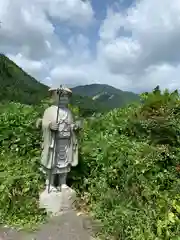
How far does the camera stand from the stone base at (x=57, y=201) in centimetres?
606

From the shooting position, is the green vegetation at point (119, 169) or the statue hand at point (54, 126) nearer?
the green vegetation at point (119, 169)

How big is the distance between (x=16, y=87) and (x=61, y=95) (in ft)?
38.2

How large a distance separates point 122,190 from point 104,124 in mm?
2631

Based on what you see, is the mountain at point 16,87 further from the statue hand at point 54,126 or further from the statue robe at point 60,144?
the statue hand at point 54,126

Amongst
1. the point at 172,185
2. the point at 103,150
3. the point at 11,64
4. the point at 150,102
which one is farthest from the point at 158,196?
the point at 11,64

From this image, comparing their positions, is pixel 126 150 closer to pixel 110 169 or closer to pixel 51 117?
pixel 110 169

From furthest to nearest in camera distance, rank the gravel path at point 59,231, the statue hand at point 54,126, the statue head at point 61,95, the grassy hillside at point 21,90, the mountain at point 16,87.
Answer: the mountain at point 16,87, the grassy hillside at point 21,90, the statue head at point 61,95, the statue hand at point 54,126, the gravel path at point 59,231

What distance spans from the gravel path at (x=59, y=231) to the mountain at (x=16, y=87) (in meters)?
6.78

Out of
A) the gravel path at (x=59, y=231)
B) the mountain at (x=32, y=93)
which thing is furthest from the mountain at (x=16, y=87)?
the gravel path at (x=59, y=231)

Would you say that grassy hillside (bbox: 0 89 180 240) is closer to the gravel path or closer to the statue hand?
the gravel path

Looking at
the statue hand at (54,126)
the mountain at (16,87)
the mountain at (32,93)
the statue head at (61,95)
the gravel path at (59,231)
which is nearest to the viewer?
the gravel path at (59,231)

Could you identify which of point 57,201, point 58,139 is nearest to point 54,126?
point 58,139

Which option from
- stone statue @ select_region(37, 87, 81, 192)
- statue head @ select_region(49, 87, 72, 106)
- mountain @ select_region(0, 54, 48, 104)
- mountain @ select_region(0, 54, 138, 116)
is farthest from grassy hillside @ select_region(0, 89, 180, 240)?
mountain @ select_region(0, 54, 48, 104)

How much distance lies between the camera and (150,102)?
7.92 metres
